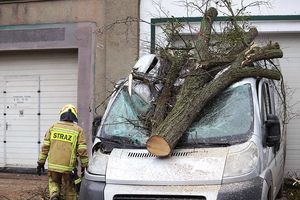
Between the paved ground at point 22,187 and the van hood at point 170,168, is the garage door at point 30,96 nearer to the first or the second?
the paved ground at point 22,187

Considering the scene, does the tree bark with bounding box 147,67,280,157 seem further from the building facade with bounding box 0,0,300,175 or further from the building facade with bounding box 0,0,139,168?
the building facade with bounding box 0,0,139,168

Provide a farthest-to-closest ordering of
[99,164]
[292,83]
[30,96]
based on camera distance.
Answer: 1. [30,96]
2. [292,83]
3. [99,164]

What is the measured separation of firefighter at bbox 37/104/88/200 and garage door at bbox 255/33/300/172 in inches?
220

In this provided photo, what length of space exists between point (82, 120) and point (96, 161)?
6.26 m

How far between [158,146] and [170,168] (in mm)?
280

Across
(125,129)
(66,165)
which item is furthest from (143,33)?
(125,129)

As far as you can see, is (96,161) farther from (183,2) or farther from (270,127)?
(183,2)

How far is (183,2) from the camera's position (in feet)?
38.4

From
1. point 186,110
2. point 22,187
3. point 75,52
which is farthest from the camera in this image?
point 75,52

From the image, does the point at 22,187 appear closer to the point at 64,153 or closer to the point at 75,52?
the point at 75,52

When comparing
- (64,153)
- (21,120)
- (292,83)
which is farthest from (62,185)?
(292,83)

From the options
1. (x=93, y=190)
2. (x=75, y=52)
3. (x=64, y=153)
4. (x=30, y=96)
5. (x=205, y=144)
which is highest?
(x=75, y=52)

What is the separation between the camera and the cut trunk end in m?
5.42

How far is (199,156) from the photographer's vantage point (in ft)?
17.7
